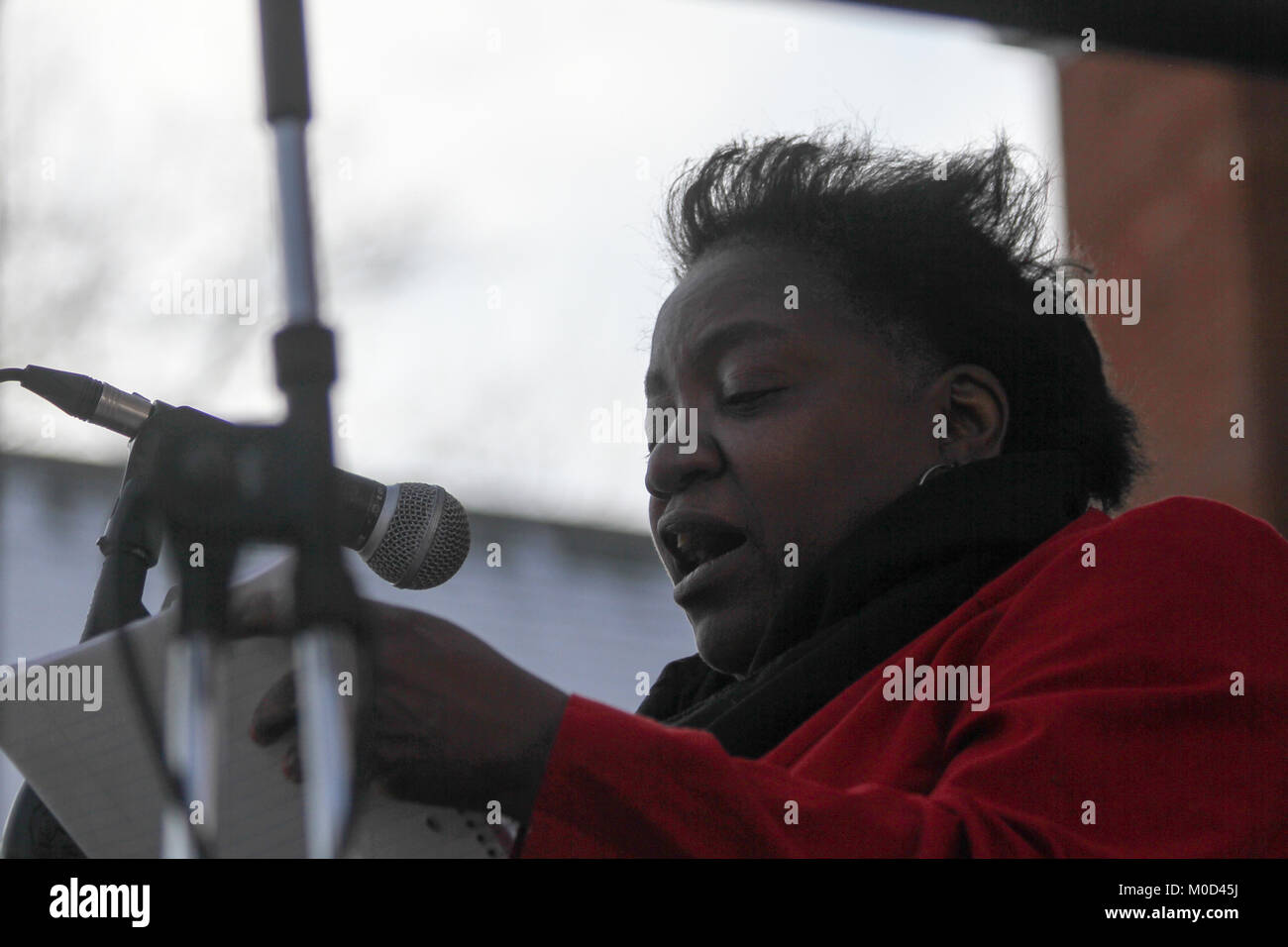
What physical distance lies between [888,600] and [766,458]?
0.87ft

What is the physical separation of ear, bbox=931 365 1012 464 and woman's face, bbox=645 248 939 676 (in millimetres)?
44

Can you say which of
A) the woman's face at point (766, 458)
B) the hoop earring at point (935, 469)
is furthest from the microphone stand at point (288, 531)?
the hoop earring at point (935, 469)

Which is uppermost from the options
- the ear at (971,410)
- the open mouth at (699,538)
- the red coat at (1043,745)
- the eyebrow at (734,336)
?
the eyebrow at (734,336)

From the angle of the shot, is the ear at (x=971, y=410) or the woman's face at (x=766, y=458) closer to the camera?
the woman's face at (x=766, y=458)

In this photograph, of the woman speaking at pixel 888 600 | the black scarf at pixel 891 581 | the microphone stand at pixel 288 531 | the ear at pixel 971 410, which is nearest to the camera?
the microphone stand at pixel 288 531

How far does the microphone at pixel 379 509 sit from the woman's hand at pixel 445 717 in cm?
35

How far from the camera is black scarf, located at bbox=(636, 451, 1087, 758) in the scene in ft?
6.41

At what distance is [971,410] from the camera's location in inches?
92.9

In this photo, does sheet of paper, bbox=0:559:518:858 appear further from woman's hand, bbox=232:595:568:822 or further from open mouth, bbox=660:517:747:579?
open mouth, bbox=660:517:747:579

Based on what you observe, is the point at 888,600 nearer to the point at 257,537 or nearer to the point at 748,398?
the point at 748,398
